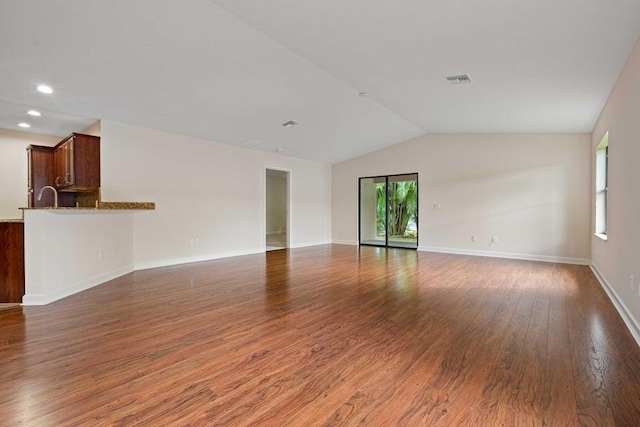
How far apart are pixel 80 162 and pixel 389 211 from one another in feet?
22.8

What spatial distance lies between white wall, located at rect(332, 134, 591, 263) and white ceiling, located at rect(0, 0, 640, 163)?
0.91m

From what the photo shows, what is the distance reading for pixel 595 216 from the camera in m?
5.60

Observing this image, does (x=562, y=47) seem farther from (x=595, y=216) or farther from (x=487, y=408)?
(x=595, y=216)

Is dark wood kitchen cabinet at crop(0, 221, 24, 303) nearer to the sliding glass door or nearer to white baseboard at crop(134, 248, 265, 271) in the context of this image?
white baseboard at crop(134, 248, 265, 271)

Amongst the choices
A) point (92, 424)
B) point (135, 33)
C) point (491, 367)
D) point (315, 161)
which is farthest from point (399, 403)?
point (315, 161)

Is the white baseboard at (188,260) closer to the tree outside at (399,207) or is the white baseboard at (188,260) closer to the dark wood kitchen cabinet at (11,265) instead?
the dark wood kitchen cabinet at (11,265)

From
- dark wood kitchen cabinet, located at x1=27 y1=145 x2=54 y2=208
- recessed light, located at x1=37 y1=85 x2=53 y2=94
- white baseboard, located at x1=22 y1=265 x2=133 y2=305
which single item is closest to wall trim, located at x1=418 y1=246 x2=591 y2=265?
white baseboard, located at x1=22 y1=265 x2=133 y2=305

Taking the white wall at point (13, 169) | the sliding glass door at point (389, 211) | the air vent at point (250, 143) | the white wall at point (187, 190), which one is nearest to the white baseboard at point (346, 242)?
the sliding glass door at point (389, 211)

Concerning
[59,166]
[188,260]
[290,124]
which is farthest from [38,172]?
[290,124]

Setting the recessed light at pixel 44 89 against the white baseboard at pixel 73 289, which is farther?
the recessed light at pixel 44 89

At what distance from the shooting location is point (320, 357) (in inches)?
94.5

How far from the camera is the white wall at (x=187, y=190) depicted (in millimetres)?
5520

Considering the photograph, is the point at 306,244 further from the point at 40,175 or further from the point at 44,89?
the point at 44,89

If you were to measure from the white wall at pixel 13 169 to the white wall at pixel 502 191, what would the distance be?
301 inches
